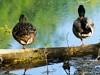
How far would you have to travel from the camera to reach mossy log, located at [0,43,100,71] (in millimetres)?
10602

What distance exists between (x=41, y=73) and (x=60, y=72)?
542mm

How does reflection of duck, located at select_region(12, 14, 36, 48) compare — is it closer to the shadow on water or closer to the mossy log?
the mossy log

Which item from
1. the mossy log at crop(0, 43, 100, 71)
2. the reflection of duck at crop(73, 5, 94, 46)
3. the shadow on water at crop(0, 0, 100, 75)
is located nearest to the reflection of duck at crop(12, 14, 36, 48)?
the mossy log at crop(0, 43, 100, 71)

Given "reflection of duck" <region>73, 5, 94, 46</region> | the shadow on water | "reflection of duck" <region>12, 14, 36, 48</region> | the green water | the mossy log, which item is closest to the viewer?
Answer: the mossy log

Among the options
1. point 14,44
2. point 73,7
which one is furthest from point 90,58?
point 73,7

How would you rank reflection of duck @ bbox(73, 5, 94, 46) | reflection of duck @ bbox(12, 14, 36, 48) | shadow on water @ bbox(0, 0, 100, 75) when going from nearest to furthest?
reflection of duck @ bbox(73, 5, 94, 46)
reflection of duck @ bbox(12, 14, 36, 48)
shadow on water @ bbox(0, 0, 100, 75)

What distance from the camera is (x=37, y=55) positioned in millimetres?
10812

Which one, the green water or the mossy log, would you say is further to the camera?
the green water

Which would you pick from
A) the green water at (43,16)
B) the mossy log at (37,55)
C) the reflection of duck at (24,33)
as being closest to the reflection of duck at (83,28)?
the mossy log at (37,55)

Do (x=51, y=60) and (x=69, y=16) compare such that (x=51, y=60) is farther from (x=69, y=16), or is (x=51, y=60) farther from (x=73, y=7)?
(x=73, y=7)

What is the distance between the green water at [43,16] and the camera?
15.9m

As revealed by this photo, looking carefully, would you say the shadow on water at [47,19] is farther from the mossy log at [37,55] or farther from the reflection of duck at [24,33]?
the reflection of duck at [24,33]

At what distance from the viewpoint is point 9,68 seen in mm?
10742

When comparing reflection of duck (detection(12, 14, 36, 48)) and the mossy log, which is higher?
reflection of duck (detection(12, 14, 36, 48))
